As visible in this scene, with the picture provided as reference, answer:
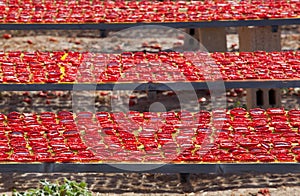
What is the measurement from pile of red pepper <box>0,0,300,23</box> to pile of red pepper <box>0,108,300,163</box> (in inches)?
166

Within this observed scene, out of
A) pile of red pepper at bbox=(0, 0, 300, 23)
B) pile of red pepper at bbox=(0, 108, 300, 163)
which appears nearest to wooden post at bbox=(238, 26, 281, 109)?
pile of red pepper at bbox=(0, 0, 300, 23)

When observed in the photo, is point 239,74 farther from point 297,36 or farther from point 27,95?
point 297,36

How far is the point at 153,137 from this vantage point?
11297 millimetres

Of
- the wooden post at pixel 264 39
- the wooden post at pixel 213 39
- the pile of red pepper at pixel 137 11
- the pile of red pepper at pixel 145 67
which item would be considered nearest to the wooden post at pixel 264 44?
the wooden post at pixel 264 39

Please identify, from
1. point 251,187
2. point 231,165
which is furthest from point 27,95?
point 231,165

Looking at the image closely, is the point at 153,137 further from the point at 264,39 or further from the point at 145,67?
the point at 264,39

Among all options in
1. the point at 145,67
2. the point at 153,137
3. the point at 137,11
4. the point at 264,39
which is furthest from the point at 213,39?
the point at 153,137

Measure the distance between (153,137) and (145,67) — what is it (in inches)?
112

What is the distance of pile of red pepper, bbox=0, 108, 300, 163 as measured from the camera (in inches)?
421

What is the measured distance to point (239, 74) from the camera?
44.6 ft

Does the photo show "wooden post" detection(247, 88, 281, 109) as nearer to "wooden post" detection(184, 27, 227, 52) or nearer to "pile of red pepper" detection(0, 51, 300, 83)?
"pile of red pepper" detection(0, 51, 300, 83)

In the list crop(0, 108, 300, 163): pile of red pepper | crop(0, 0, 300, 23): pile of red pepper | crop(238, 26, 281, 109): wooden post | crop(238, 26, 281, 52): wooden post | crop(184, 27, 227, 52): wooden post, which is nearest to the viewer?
crop(0, 108, 300, 163): pile of red pepper

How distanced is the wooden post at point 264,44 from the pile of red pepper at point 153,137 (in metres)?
3.13

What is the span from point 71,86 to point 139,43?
669 cm
